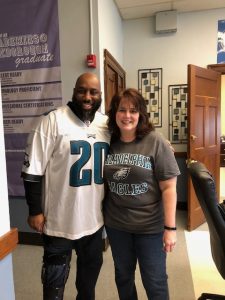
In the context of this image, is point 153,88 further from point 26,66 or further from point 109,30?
point 26,66

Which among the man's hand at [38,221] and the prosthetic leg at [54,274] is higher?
the man's hand at [38,221]

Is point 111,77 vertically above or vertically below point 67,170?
above

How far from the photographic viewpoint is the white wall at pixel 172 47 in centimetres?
356

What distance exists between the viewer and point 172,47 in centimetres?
367

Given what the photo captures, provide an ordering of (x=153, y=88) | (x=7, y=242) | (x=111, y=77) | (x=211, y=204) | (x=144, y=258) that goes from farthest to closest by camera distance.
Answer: (x=153, y=88), (x=111, y=77), (x=144, y=258), (x=211, y=204), (x=7, y=242)

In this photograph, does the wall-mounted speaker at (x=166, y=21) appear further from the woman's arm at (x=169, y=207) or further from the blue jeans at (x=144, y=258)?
the blue jeans at (x=144, y=258)

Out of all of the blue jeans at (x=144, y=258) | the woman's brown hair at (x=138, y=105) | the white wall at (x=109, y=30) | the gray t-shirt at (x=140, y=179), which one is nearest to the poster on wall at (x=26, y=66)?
the white wall at (x=109, y=30)

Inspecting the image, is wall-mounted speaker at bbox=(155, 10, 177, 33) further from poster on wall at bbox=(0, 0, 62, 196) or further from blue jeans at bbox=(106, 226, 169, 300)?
blue jeans at bbox=(106, 226, 169, 300)

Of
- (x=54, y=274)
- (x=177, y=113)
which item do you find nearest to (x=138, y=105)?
(x=54, y=274)

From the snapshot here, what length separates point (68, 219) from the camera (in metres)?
1.42

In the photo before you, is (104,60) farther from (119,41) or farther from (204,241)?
(204,241)

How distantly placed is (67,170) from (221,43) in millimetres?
3056

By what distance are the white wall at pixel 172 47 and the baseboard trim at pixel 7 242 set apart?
9.78 ft

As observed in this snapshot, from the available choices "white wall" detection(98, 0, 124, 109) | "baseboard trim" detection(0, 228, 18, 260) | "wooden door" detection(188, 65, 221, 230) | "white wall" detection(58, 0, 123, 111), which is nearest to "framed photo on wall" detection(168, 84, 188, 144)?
"wooden door" detection(188, 65, 221, 230)
